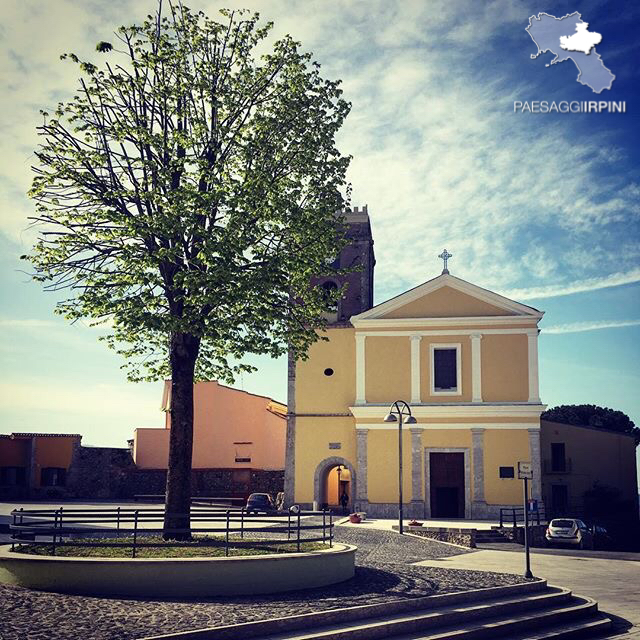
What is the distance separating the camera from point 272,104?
19000mm

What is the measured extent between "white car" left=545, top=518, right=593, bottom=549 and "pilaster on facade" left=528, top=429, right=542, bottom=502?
21.9ft

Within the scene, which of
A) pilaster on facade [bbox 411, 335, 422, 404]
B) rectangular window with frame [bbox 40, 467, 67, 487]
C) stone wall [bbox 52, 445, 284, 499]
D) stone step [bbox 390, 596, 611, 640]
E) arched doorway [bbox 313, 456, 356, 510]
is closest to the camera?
stone step [bbox 390, 596, 611, 640]

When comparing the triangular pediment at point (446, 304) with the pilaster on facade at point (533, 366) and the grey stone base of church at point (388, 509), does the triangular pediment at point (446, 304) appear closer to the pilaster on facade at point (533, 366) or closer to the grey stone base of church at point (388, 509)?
the pilaster on facade at point (533, 366)

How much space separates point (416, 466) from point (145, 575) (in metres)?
27.5

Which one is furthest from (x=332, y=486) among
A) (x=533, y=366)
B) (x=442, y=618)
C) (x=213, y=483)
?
(x=442, y=618)

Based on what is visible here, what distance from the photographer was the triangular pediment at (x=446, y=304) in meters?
40.9

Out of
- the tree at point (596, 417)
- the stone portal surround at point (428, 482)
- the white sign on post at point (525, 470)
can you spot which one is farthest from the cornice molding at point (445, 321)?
the tree at point (596, 417)

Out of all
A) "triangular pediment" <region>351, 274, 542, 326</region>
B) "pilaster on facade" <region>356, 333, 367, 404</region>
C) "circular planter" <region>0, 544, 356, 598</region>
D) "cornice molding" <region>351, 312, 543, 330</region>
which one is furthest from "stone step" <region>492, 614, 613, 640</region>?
"triangular pediment" <region>351, 274, 542, 326</region>

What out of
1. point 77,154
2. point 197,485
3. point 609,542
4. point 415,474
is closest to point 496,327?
point 415,474

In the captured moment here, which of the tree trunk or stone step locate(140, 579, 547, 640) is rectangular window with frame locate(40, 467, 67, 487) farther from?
stone step locate(140, 579, 547, 640)

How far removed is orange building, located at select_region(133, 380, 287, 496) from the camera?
5262 centimetres

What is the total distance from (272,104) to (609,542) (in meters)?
25.7

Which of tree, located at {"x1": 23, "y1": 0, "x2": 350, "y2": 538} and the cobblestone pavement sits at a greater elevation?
tree, located at {"x1": 23, "y1": 0, "x2": 350, "y2": 538}

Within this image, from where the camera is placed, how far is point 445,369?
4103 centimetres
